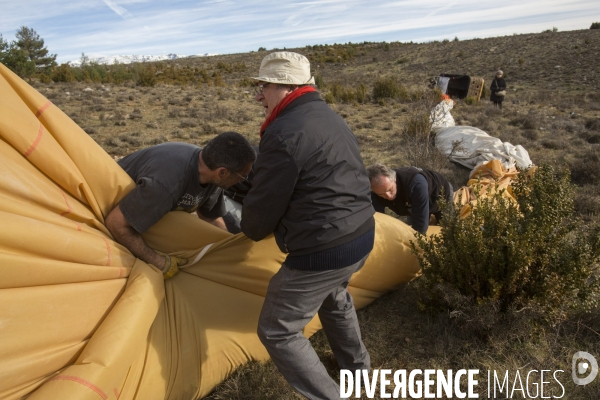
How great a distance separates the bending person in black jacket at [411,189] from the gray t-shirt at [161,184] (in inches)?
59.3

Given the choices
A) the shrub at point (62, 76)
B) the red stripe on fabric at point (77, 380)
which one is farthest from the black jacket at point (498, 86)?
the shrub at point (62, 76)

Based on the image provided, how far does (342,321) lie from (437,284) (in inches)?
35.1

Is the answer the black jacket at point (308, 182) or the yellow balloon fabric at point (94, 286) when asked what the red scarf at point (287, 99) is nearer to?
the black jacket at point (308, 182)

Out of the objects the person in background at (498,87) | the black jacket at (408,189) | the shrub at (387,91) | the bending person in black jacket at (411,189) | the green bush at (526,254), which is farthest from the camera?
the shrub at (387,91)

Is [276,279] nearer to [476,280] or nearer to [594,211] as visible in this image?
[476,280]

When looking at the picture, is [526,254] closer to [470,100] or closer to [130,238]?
[130,238]

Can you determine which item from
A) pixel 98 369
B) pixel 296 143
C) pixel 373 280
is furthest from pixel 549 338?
pixel 98 369

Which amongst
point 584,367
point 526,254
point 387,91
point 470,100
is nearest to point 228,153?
point 526,254

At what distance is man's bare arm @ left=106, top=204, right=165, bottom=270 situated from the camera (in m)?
Result: 2.36

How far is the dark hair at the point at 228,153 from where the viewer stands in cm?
241

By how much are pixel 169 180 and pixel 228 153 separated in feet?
1.21

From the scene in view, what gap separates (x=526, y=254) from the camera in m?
2.55

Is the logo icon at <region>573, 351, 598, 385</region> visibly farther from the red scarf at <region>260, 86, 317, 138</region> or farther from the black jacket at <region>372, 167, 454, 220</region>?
the red scarf at <region>260, 86, 317, 138</region>

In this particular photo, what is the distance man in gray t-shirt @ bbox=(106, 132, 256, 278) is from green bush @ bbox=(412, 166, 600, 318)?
140cm
